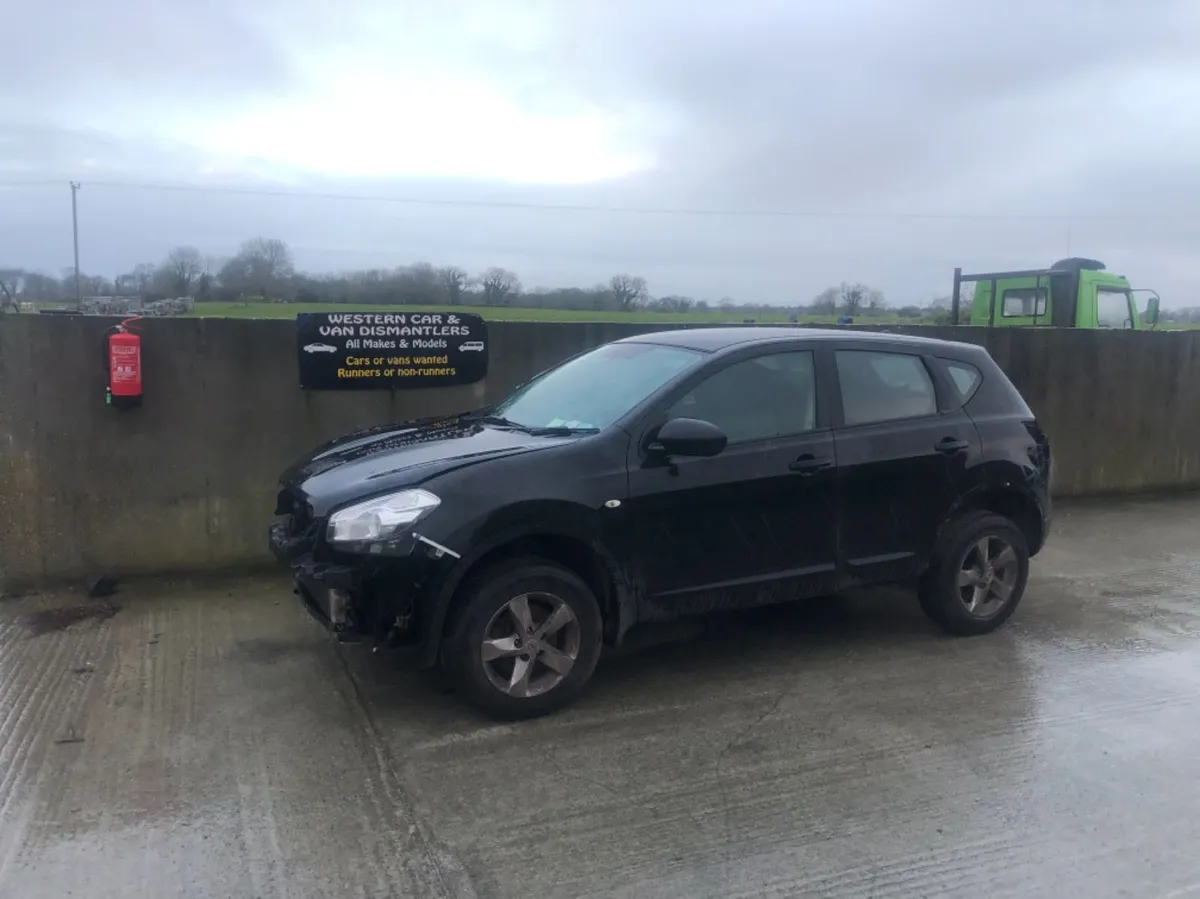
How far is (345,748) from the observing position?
169 inches

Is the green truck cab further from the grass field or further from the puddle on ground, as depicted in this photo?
the puddle on ground

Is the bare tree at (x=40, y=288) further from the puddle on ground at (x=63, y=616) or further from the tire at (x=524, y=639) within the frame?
the tire at (x=524, y=639)

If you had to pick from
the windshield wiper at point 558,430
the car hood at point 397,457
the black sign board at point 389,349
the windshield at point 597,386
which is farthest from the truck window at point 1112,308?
the car hood at point 397,457

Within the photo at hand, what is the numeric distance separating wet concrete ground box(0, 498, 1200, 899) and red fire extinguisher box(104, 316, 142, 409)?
1.37 meters

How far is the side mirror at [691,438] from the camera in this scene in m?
4.63

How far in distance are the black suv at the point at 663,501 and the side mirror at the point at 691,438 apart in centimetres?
1

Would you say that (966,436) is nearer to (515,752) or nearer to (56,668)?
(515,752)

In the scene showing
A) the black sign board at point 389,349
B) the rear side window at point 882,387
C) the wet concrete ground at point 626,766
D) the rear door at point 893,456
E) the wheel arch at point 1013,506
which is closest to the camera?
the wet concrete ground at point 626,766

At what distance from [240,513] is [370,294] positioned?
5.68 feet

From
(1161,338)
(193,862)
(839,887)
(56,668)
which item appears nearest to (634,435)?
(839,887)

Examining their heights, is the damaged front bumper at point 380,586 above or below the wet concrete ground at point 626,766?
above

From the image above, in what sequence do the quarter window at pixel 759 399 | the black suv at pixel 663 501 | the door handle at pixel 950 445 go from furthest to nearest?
the door handle at pixel 950 445 < the quarter window at pixel 759 399 < the black suv at pixel 663 501

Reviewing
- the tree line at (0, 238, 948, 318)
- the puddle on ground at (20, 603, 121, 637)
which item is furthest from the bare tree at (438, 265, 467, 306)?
the puddle on ground at (20, 603, 121, 637)

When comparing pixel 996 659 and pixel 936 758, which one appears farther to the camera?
pixel 996 659
